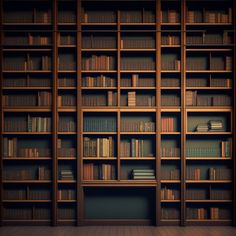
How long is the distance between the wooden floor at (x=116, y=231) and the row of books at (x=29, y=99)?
6.88 ft

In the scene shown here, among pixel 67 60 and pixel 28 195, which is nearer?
pixel 28 195

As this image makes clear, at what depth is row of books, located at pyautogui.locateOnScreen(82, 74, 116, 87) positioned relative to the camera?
6465mm

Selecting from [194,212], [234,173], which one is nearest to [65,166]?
[194,212]

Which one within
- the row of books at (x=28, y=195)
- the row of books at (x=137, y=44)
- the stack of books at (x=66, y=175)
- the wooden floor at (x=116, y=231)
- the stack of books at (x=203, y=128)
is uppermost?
the row of books at (x=137, y=44)

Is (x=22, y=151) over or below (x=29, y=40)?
below

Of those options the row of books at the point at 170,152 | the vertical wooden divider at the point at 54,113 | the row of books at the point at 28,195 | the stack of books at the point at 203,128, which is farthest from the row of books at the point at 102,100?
the row of books at the point at 28,195

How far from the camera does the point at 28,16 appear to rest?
21.9 feet

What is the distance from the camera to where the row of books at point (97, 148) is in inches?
252

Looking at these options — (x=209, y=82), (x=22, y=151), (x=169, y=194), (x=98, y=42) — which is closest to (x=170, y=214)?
(x=169, y=194)

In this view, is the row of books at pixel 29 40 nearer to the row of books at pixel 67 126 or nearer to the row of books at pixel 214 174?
the row of books at pixel 67 126

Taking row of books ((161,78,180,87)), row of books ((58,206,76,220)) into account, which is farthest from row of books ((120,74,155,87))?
row of books ((58,206,76,220))

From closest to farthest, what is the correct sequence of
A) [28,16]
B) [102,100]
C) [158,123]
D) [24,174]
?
[158,123] < [24,174] < [102,100] < [28,16]

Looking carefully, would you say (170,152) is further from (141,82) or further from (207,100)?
(141,82)

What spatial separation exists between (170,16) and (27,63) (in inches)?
103
